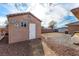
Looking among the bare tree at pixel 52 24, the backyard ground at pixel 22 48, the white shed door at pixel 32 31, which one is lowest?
the backyard ground at pixel 22 48

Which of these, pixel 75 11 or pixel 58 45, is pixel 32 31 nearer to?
pixel 58 45

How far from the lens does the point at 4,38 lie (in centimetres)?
218

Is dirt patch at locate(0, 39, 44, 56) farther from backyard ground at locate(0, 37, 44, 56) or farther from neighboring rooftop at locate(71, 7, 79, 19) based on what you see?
neighboring rooftop at locate(71, 7, 79, 19)

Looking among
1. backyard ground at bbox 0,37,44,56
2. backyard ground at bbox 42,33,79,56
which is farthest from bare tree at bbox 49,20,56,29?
backyard ground at bbox 0,37,44,56

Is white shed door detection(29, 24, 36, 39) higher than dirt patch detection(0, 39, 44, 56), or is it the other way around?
white shed door detection(29, 24, 36, 39)

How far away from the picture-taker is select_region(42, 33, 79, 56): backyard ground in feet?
7.08

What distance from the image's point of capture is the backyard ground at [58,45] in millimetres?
2158

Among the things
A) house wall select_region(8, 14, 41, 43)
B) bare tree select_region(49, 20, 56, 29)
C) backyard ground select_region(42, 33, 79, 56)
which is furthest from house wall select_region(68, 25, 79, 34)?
house wall select_region(8, 14, 41, 43)

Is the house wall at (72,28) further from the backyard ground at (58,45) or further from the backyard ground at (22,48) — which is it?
the backyard ground at (22,48)

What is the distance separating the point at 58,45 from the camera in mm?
2176

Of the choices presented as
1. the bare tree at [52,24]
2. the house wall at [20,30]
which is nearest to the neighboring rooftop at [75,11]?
the bare tree at [52,24]

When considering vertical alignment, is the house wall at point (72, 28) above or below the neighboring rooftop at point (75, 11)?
below

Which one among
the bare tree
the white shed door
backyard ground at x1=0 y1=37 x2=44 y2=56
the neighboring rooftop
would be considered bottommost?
backyard ground at x1=0 y1=37 x2=44 y2=56

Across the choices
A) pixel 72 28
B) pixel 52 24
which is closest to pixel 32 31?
pixel 52 24
